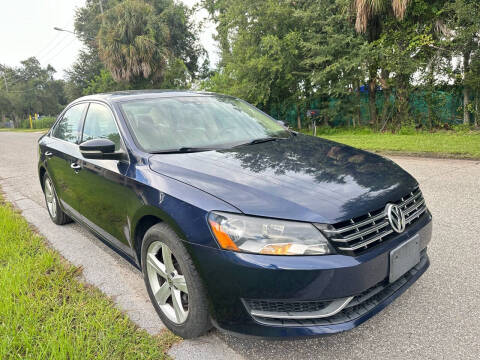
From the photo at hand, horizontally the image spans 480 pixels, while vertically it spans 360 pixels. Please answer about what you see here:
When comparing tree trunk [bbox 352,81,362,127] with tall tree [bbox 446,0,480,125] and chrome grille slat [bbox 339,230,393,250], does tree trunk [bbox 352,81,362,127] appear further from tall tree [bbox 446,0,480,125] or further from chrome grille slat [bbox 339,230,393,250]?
chrome grille slat [bbox 339,230,393,250]

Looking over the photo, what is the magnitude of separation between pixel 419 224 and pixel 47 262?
3.03 meters

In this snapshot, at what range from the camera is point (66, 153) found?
3.63m

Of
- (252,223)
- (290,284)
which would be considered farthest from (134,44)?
(290,284)

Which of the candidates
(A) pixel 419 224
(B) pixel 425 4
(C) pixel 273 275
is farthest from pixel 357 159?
(B) pixel 425 4

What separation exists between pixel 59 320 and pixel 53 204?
8.36 feet

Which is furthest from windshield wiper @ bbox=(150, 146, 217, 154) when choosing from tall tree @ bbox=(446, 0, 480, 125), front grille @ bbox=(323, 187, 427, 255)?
tall tree @ bbox=(446, 0, 480, 125)

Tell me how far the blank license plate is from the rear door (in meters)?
2.85

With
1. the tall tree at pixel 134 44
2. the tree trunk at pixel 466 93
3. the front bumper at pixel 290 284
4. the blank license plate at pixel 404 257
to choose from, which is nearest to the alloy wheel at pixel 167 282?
the front bumper at pixel 290 284

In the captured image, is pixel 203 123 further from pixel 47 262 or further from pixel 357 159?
pixel 47 262

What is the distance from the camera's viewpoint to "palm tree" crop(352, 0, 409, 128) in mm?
11492

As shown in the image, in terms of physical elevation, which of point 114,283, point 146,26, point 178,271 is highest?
point 146,26

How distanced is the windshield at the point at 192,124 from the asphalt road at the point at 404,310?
4.04ft

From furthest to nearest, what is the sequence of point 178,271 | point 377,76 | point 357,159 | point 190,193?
point 377,76 < point 357,159 < point 178,271 < point 190,193

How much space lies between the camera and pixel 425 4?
11.6 metres
